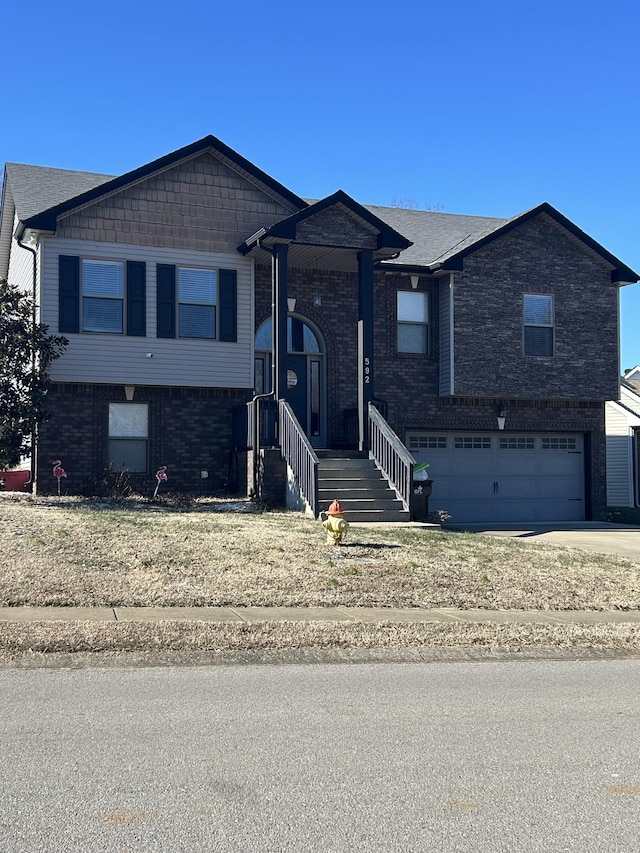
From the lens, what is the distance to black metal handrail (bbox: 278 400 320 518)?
17.3 meters

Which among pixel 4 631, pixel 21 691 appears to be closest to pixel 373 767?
pixel 21 691

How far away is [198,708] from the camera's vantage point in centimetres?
652

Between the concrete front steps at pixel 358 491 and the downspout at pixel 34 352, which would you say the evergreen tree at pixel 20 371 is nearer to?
the downspout at pixel 34 352

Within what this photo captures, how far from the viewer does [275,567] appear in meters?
12.3

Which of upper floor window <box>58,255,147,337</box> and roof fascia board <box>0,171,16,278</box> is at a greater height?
roof fascia board <box>0,171,16,278</box>

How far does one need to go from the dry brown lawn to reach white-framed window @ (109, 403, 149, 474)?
442 centimetres

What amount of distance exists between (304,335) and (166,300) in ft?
11.0

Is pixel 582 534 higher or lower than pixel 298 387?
lower

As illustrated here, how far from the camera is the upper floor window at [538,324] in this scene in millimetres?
22875

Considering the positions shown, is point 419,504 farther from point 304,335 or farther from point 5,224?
point 5,224

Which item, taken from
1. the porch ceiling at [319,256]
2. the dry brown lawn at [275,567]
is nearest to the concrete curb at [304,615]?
the dry brown lawn at [275,567]

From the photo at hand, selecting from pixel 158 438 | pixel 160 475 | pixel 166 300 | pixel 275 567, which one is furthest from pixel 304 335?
pixel 275 567

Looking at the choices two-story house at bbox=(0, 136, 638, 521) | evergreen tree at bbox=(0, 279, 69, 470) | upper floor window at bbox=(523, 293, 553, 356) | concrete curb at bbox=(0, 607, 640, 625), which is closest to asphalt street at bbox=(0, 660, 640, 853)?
concrete curb at bbox=(0, 607, 640, 625)

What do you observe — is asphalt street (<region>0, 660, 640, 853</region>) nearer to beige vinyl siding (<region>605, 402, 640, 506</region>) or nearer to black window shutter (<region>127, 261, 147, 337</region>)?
black window shutter (<region>127, 261, 147, 337</region>)
